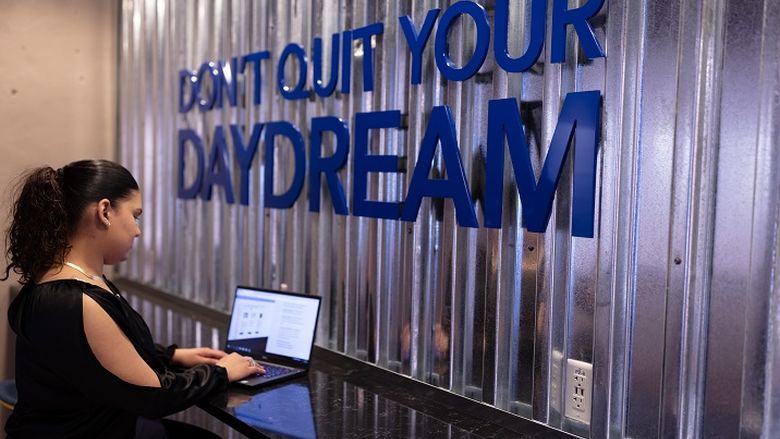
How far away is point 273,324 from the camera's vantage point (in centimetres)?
239

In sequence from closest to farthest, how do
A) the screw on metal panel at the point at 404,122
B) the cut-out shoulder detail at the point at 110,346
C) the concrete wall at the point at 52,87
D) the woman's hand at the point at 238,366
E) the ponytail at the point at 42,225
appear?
the cut-out shoulder detail at the point at 110,346, the ponytail at the point at 42,225, the woman's hand at the point at 238,366, the screw on metal panel at the point at 404,122, the concrete wall at the point at 52,87

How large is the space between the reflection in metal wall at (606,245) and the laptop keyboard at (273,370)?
0.33m

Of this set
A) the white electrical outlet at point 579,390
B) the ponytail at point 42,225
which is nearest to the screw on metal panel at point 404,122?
the white electrical outlet at point 579,390

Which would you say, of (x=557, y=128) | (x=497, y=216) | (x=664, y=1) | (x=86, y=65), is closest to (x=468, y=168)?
(x=497, y=216)

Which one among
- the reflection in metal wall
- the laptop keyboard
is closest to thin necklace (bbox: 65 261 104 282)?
the laptop keyboard

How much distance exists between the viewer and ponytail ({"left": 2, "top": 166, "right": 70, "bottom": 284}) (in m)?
1.80

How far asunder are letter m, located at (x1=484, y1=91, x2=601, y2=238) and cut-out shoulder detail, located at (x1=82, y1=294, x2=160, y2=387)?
40.9 inches

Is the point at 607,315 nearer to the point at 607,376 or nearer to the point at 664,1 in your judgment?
the point at 607,376

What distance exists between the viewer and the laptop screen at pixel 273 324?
2328 mm

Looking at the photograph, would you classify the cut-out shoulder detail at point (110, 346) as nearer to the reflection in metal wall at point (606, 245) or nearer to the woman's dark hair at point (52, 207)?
the woman's dark hair at point (52, 207)

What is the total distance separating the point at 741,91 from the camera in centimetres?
146

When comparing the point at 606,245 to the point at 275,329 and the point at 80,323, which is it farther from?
the point at 80,323

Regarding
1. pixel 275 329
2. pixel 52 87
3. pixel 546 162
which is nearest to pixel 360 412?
pixel 275 329

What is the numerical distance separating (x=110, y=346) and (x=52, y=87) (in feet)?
8.21
